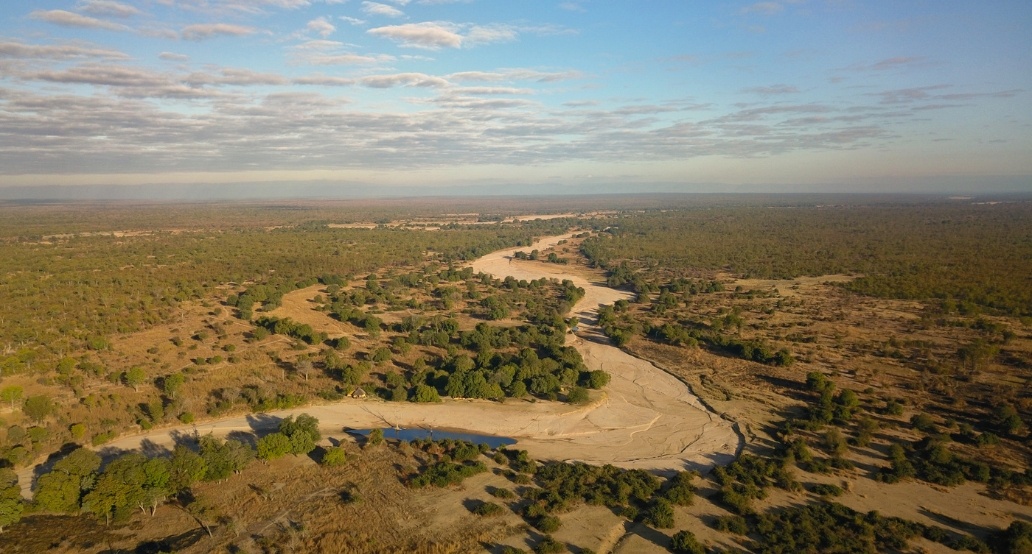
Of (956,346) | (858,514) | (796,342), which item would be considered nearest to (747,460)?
(858,514)

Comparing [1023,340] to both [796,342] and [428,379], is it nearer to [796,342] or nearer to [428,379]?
[796,342]

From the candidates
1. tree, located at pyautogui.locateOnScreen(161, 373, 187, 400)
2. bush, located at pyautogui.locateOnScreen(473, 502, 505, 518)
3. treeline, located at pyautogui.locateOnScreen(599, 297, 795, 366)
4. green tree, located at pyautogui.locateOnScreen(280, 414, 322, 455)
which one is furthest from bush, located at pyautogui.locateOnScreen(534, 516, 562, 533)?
treeline, located at pyautogui.locateOnScreen(599, 297, 795, 366)

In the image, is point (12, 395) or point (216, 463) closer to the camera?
point (216, 463)

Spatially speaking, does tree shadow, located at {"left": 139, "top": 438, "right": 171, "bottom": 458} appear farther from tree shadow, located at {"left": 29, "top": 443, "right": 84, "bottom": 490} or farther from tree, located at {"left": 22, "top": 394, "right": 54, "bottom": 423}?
tree, located at {"left": 22, "top": 394, "right": 54, "bottom": 423}

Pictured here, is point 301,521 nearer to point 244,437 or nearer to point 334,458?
point 334,458

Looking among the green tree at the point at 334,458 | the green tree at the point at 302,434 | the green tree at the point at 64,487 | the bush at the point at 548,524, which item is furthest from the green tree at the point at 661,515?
the green tree at the point at 64,487

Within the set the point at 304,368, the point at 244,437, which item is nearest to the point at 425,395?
the point at 304,368
